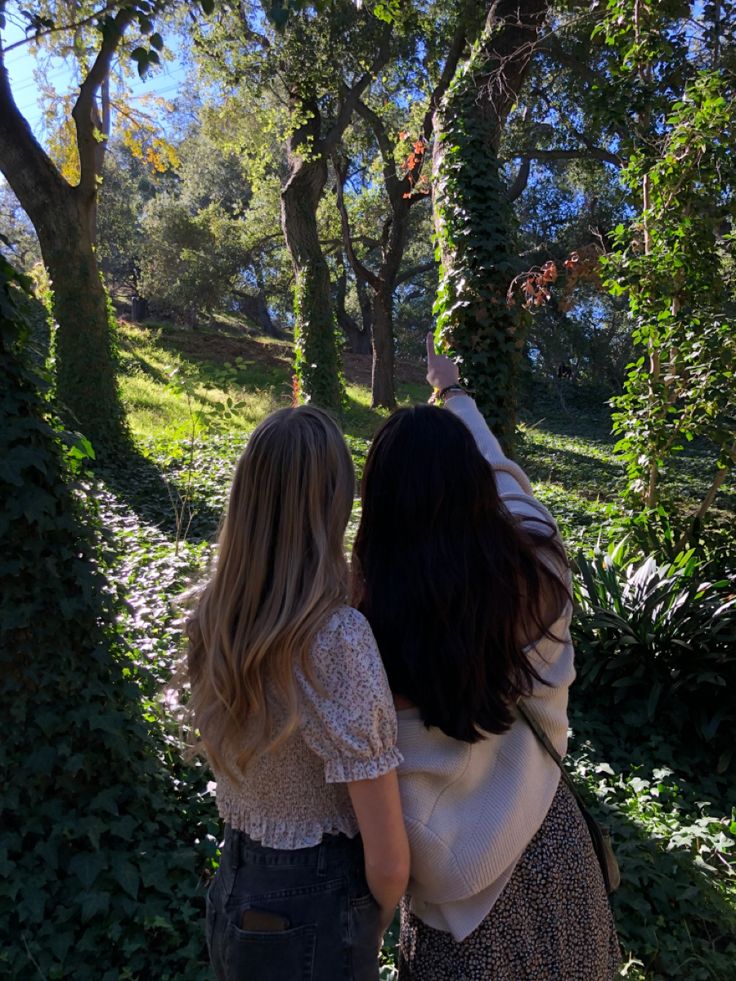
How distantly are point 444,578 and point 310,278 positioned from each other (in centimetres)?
1254

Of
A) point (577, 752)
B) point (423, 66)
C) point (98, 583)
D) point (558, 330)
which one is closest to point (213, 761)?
point (98, 583)

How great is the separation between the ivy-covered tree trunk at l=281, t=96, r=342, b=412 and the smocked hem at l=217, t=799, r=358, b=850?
38.5 feet

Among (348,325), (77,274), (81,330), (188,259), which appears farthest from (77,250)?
(348,325)

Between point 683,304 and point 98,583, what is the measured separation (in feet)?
16.6

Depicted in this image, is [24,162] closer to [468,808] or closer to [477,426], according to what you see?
[477,426]

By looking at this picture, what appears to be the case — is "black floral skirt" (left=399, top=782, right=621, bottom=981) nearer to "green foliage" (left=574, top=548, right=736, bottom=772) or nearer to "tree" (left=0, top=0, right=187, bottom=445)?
"green foliage" (left=574, top=548, right=736, bottom=772)

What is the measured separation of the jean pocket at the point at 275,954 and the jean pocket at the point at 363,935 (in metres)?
0.08

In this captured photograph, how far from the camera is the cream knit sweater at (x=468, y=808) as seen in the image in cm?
135

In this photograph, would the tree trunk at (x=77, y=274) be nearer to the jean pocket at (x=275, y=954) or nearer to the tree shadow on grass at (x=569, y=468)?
the tree shadow on grass at (x=569, y=468)

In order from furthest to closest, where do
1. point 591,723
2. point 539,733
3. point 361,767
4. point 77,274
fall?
point 77,274, point 591,723, point 539,733, point 361,767

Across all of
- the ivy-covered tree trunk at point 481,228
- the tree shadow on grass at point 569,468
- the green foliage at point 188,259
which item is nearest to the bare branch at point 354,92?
the tree shadow on grass at point 569,468

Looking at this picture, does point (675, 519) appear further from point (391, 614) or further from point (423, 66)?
point (423, 66)

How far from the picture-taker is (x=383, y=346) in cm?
1783

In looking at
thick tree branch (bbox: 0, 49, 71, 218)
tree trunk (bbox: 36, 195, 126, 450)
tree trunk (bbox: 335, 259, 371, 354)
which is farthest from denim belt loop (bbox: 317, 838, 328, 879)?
tree trunk (bbox: 335, 259, 371, 354)
